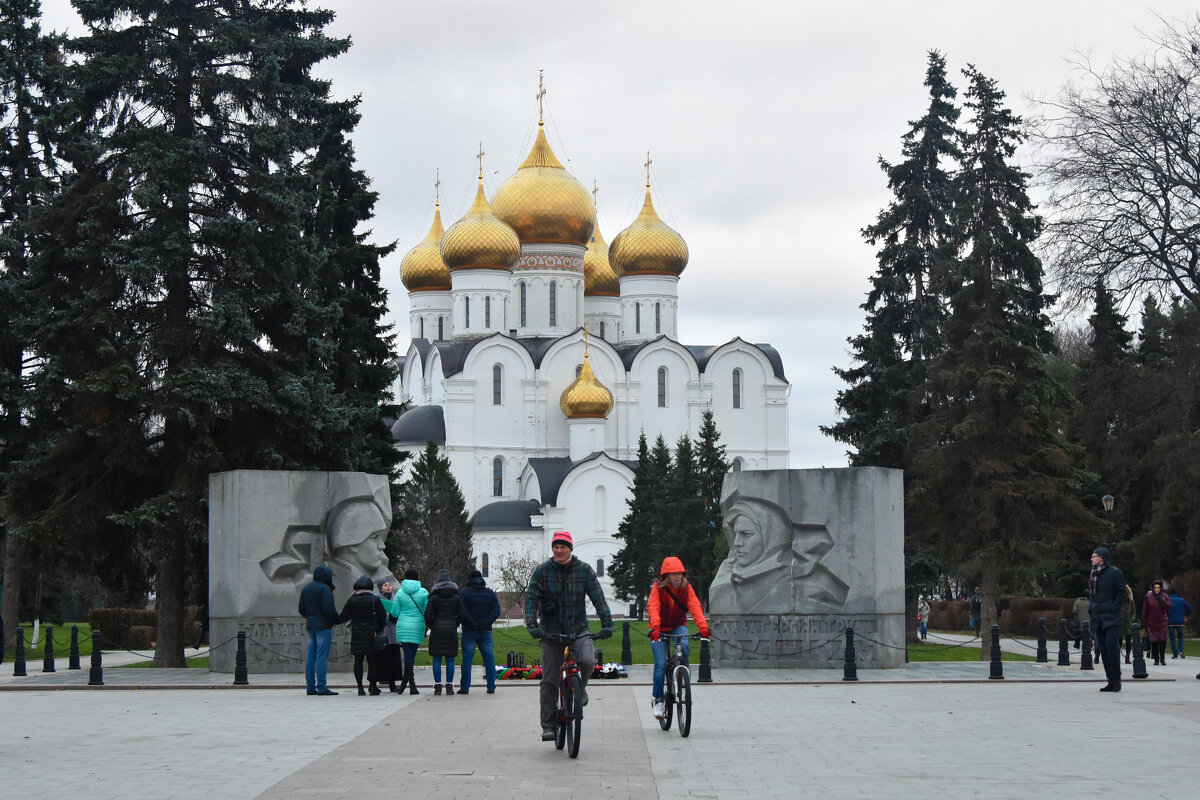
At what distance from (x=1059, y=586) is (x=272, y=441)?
89.1ft

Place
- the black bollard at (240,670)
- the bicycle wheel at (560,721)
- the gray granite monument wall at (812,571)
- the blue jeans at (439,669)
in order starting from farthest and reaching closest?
the gray granite monument wall at (812,571) < the black bollard at (240,670) < the blue jeans at (439,669) < the bicycle wheel at (560,721)

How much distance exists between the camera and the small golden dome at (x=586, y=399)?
77.5 m

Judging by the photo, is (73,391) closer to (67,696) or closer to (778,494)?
(67,696)

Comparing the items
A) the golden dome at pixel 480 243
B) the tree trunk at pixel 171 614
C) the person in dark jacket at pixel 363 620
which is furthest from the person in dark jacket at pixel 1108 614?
the golden dome at pixel 480 243

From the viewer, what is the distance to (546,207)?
3206 inches

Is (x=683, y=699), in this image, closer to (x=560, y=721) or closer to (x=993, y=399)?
(x=560, y=721)

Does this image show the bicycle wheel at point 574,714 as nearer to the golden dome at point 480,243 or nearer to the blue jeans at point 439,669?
the blue jeans at point 439,669

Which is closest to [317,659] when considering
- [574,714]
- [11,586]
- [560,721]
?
[560,721]

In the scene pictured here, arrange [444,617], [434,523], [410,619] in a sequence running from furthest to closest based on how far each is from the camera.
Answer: [434,523] → [410,619] → [444,617]

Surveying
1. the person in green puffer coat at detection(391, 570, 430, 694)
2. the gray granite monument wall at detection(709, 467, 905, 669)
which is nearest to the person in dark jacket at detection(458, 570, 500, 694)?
the person in green puffer coat at detection(391, 570, 430, 694)

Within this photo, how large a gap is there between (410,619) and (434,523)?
138 ft

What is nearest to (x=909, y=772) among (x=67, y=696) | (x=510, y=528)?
(x=67, y=696)

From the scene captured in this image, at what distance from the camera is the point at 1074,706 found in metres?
16.5

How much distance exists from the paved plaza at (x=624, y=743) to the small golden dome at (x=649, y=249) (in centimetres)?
6368
